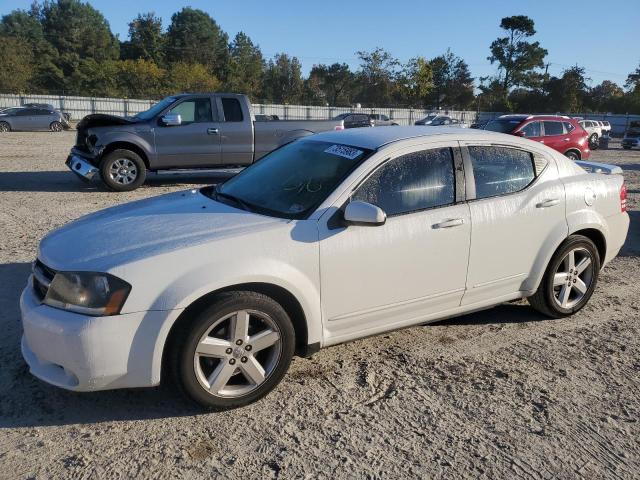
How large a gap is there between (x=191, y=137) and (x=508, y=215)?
7923 mm

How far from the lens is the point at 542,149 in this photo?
4441mm

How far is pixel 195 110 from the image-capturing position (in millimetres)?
10828

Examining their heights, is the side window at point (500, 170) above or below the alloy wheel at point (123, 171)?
above

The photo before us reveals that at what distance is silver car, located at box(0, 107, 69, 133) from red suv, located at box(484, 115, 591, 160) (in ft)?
80.1

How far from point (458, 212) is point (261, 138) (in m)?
7.94

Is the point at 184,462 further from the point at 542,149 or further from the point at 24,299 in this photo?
the point at 542,149

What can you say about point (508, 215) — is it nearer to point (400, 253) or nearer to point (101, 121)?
point (400, 253)

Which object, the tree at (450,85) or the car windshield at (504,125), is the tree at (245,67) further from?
the car windshield at (504,125)

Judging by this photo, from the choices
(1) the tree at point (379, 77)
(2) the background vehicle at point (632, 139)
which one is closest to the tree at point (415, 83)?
(1) the tree at point (379, 77)

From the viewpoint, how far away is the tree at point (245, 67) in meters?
72.1

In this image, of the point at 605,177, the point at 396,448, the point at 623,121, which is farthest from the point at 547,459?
the point at 623,121

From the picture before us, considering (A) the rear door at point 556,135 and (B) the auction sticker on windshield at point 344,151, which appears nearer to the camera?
(B) the auction sticker on windshield at point 344,151

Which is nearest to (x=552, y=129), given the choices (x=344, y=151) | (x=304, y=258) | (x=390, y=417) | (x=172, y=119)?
(x=172, y=119)

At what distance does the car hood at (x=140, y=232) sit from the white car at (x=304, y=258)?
1 cm
